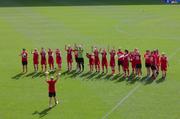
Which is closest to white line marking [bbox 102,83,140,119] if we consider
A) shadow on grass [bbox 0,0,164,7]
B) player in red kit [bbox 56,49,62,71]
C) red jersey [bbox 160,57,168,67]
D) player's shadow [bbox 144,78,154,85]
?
player's shadow [bbox 144,78,154,85]

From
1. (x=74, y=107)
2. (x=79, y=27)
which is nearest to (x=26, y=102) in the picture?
(x=74, y=107)

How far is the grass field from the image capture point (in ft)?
53.4

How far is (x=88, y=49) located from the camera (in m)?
26.8

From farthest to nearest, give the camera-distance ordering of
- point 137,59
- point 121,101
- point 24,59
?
point 24,59 → point 137,59 → point 121,101

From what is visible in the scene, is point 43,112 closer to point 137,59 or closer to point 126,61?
point 126,61

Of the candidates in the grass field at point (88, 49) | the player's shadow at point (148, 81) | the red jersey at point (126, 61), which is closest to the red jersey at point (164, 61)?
the grass field at point (88, 49)

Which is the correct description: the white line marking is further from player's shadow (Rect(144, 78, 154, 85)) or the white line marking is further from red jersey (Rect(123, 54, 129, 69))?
red jersey (Rect(123, 54, 129, 69))

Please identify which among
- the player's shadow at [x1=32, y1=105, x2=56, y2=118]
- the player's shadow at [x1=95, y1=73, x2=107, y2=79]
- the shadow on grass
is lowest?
the player's shadow at [x1=32, y1=105, x2=56, y2=118]

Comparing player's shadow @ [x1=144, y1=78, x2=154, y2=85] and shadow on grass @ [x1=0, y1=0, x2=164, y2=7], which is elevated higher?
shadow on grass @ [x1=0, y1=0, x2=164, y2=7]

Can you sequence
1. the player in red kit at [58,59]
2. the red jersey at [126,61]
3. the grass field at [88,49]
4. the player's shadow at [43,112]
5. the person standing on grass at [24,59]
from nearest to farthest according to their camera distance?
the player's shadow at [43,112], the grass field at [88,49], the red jersey at [126,61], the person standing on grass at [24,59], the player in red kit at [58,59]

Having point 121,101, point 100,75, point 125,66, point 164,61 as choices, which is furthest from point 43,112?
point 164,61

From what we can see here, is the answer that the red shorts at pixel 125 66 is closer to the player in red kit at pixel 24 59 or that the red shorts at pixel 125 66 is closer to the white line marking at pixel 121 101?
the white line marking at pixel 121 101

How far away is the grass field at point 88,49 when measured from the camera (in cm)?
1627

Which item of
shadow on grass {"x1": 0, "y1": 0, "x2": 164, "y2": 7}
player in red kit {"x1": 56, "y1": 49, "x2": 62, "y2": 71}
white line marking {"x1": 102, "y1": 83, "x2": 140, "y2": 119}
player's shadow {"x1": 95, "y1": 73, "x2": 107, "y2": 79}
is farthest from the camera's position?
shadow on grass {"x1": 0, "y1": 0, "x2": 164, "y2": 7}
